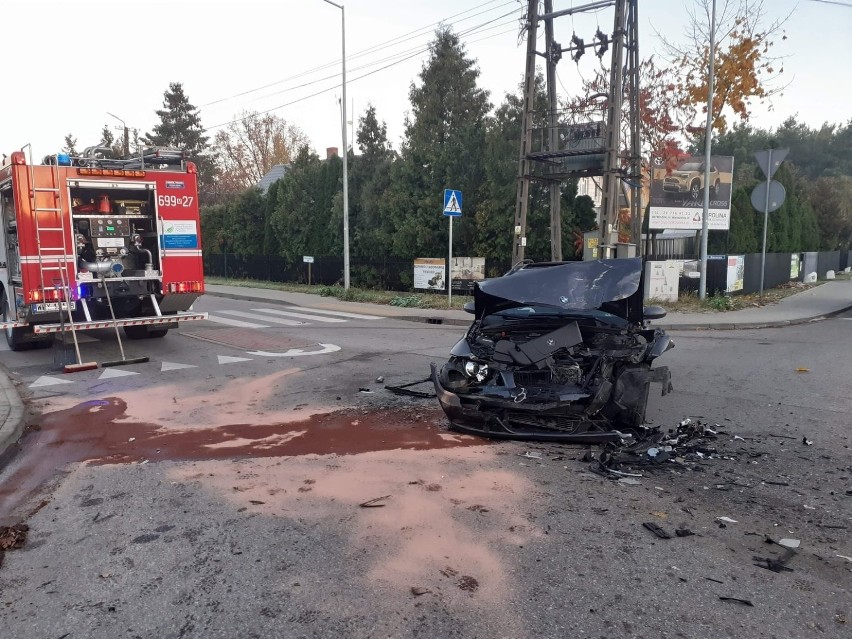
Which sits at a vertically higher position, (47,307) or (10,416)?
(47,307)

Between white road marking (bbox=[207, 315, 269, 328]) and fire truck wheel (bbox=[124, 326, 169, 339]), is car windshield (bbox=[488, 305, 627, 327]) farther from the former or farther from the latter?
white road marking (bbox=[207, 315, 269, 328])

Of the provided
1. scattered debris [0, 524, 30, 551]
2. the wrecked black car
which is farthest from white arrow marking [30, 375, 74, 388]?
the wrecked black car

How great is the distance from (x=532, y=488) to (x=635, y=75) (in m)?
15.2

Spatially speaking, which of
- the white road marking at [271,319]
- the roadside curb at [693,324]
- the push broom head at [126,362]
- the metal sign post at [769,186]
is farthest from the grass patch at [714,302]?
the push broom head at [126,362]

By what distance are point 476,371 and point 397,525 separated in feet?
6.80

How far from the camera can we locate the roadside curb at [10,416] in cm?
579

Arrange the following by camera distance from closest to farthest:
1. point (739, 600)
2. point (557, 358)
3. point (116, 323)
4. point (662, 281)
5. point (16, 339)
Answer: point (739, 600) < point (557, 358) < point (116, 323) < point (16, 339) < point (662, 281)

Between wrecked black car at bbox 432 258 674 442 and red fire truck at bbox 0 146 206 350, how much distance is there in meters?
6.75

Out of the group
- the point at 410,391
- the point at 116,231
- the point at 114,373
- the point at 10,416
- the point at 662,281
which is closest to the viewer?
the point at 10,416

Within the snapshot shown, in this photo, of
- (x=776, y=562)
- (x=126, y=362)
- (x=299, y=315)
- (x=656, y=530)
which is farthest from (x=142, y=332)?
(x=776, y=562)

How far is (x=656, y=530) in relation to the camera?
3.89m

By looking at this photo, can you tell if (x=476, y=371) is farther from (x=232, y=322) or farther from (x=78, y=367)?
(x=232, y=322)

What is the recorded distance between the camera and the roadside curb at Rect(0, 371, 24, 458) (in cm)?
579

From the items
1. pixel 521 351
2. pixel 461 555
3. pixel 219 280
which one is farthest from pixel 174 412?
pixel 219 280
